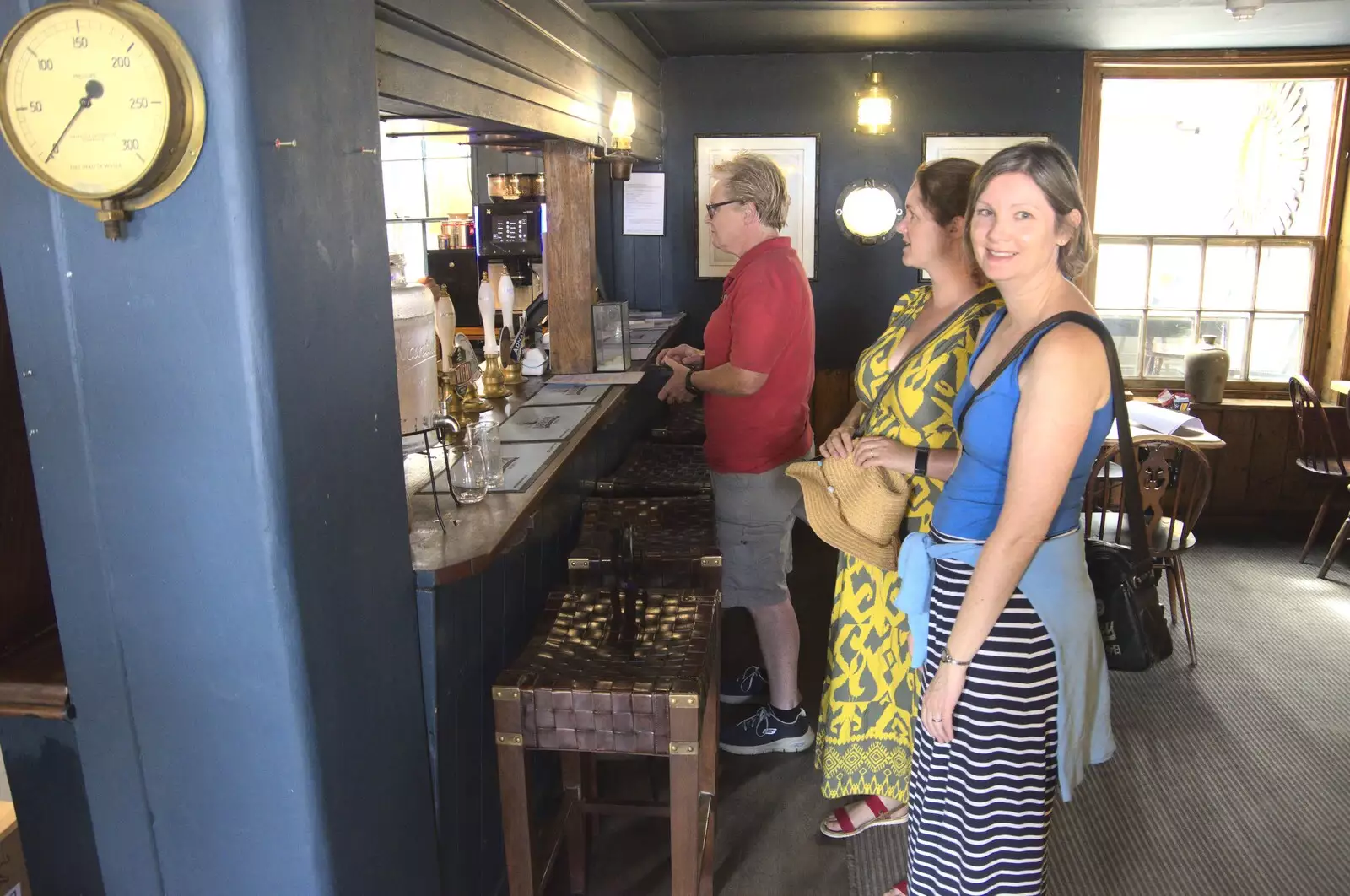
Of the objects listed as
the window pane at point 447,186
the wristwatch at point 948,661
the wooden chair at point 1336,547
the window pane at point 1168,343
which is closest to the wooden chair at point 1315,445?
the wooden chair at point 1336,547

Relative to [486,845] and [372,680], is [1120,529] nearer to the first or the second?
[486,845]

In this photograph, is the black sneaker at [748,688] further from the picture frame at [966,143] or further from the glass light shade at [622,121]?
the picture frame at [966,143]

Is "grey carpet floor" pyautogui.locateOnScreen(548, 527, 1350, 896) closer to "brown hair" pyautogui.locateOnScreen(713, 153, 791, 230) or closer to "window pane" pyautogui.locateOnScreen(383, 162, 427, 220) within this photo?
"brown hair" pyautogui.locateOnScreen(713, 153, 791, 230)

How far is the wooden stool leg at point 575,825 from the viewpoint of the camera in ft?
8.04

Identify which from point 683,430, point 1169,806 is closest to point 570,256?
point 683,430

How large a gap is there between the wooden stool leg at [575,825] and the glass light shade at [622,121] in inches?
93.4

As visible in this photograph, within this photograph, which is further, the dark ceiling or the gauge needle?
the dark ceiling

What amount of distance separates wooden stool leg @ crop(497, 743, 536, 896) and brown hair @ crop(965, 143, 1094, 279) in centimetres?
136

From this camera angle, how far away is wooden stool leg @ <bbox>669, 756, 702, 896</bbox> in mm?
1907

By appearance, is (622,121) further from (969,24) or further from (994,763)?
(994,763)

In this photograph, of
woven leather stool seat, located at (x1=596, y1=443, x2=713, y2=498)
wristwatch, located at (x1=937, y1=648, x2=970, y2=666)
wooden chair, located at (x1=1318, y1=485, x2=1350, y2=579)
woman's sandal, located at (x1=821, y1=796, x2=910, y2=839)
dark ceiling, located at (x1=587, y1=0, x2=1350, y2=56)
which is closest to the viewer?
wristwatch, located at (x1=937, y1=648, x2=970, y2=666)

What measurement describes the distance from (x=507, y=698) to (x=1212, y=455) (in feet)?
15.3

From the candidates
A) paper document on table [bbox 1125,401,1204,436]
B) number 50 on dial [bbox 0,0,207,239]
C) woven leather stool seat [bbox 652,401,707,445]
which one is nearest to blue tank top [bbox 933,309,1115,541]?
number 50 on dial [bbox 0,0,207,239]

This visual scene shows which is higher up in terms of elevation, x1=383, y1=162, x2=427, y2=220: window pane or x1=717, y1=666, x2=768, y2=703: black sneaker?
x1=383, y1=162, x2=427, y2=220: window pane
